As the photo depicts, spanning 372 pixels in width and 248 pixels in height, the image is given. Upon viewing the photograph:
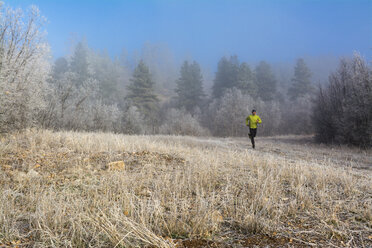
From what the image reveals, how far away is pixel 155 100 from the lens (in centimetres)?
5016

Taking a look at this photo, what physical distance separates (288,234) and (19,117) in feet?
45.9

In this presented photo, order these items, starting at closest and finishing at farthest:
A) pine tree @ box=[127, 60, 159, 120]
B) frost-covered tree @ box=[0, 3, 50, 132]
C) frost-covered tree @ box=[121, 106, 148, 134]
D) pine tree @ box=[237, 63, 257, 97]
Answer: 1. frost-covered tree @ box=[0, 3, 50, 132]
2. frost-covered tree @ box=[121, 106, 148, 134]
3. pine tree @ box=[127, 60, 159, 120]
4. pine tree @ box=[237, 63, 257, 97]

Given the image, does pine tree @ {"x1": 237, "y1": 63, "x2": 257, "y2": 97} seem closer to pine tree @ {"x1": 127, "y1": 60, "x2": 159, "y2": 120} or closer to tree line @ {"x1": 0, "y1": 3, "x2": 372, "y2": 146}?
tree line @ {"x1": 0, "y1": 3, "x2": 372, "y2": 146}

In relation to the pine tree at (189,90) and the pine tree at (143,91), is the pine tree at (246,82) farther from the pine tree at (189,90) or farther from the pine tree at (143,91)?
the pine tree at (143,91)

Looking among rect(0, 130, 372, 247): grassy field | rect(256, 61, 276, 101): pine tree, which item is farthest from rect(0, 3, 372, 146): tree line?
rect(0, 130, 372, 247): grassy field

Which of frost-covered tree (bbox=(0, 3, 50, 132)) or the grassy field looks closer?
the grassy field

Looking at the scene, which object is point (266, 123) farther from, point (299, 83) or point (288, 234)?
point (288, 234)

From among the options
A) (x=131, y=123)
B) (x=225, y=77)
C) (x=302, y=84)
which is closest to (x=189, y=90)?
(x=225, y=77)

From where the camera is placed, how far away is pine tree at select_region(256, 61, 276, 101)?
55372 mm

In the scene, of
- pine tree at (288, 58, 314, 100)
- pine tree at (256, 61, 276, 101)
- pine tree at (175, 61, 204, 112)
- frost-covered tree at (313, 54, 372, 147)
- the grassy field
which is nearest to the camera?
the grassy field

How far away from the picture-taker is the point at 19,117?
12273mm

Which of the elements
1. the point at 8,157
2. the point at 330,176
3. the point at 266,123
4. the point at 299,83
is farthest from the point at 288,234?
the point at 299,83

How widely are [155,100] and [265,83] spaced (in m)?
27.8

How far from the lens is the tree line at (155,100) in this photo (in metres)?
12.4
